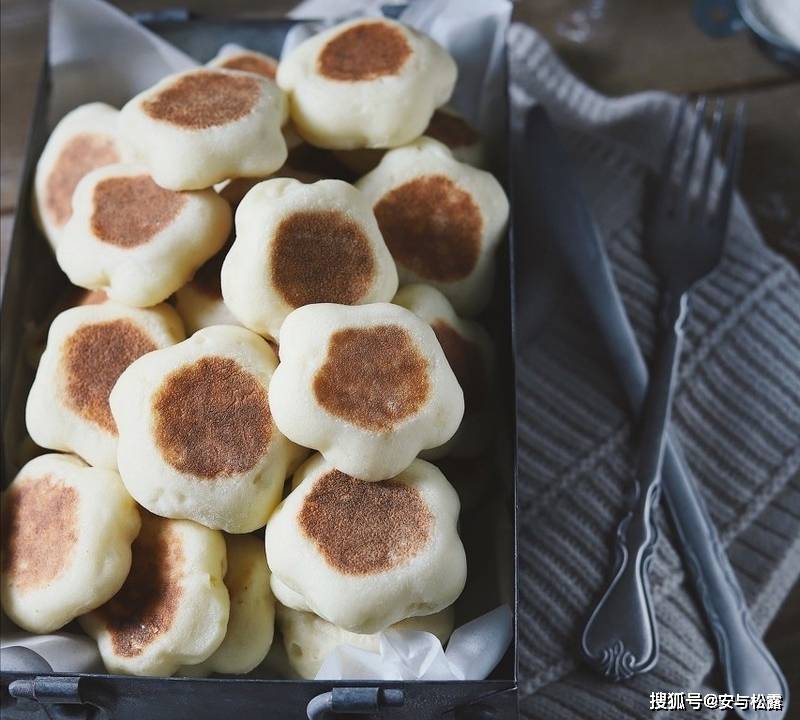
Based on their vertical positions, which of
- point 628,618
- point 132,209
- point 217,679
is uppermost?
point 132,209

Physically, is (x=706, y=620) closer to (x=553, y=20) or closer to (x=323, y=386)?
(x=323, y=386)

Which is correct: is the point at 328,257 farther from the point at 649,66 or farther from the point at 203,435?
the point at 649,66

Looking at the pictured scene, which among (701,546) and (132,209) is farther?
(701,546)

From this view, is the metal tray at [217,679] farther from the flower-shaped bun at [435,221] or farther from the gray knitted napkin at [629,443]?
the gray knitted napkin at [629,443]

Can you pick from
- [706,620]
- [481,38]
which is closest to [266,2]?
[481,38]

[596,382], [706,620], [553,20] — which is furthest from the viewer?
[553,20]

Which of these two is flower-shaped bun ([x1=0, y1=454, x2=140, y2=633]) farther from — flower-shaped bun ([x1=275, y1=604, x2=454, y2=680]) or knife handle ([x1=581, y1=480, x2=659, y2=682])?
Result: knife handle ([x1=581, y1=480, x2=659, y2=682])

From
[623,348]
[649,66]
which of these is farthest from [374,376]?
[649,66]

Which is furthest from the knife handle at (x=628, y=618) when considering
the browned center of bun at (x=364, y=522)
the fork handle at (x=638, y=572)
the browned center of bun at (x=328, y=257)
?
the browned center of bun at (x=328, y=257)
